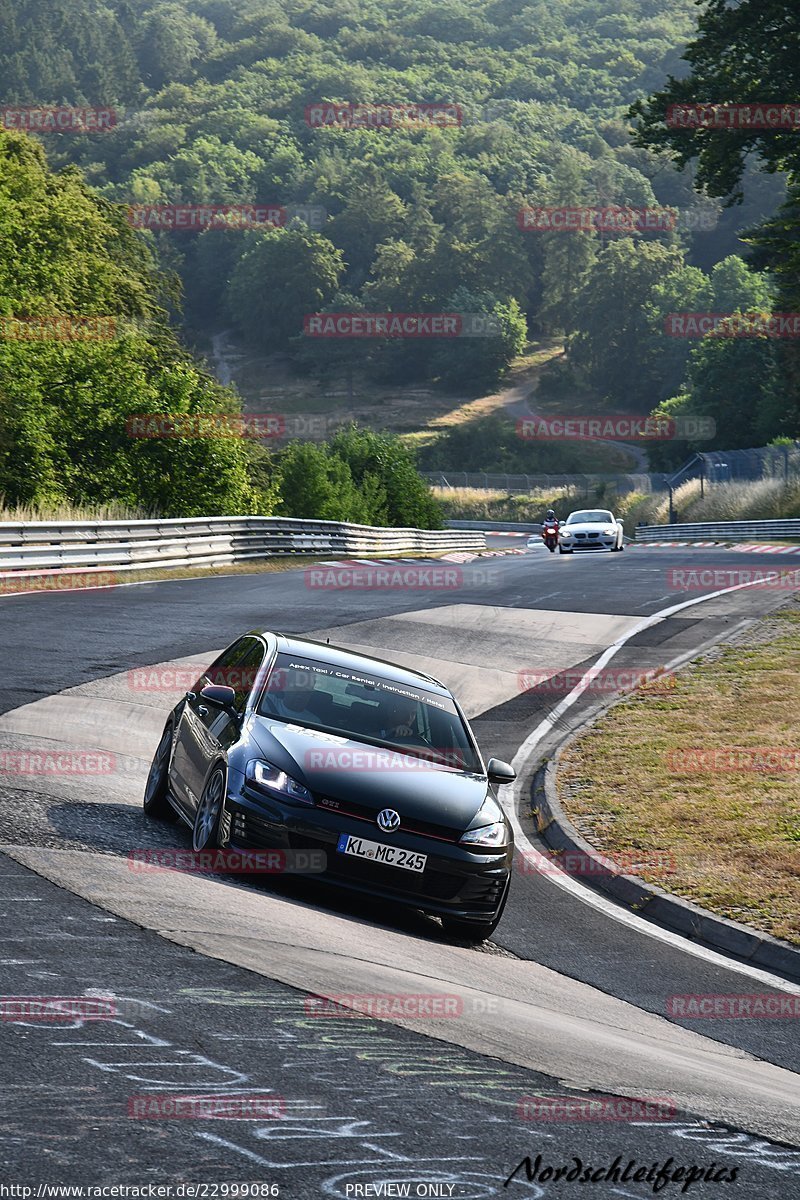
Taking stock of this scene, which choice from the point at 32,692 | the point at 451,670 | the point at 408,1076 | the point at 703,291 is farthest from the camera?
the point at 703,291

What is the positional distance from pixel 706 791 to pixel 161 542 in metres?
18.6

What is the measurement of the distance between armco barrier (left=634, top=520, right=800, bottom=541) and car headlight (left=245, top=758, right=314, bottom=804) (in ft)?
136

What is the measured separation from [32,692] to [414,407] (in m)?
146

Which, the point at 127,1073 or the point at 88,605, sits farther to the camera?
the point at 88,605

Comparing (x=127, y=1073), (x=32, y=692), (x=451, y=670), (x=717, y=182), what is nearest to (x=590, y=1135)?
(x=127, y=1073)

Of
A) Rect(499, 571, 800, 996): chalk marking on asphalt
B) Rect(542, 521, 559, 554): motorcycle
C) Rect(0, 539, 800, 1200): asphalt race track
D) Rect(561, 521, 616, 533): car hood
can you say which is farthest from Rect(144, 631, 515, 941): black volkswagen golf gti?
Rect(542, 521, 559, 554): motorcycle

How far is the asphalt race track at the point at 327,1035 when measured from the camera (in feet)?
13.4

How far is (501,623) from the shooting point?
76.5 ft

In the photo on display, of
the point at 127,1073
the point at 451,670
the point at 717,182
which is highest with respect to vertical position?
the point at 717,182

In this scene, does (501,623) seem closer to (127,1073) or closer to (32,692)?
(32,692)

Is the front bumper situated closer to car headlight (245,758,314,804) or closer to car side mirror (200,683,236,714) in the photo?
car headlight (245,758,314,804)

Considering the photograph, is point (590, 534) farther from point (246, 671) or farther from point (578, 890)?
point (246, 671)

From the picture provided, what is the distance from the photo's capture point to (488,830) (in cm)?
841

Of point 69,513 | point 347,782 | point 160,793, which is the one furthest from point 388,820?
point 69,513
